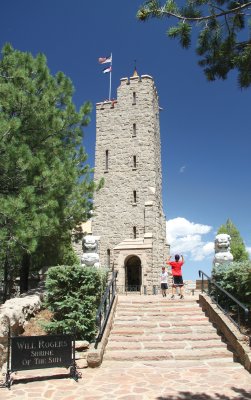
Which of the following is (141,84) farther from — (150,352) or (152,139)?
(150,352)

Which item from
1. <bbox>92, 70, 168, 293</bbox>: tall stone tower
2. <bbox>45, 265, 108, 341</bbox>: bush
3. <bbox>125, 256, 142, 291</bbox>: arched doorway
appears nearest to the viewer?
<bbox>45, 265, 108, 341</bbox>: bush

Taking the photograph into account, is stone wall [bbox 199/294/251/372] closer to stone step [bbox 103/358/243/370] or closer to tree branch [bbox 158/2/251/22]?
stone step [bbox 103/358/243/370]

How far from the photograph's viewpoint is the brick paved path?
5559 mm

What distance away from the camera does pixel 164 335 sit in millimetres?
8594

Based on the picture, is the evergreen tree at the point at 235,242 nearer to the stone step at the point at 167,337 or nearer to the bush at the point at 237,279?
the bush at the point at 237,279

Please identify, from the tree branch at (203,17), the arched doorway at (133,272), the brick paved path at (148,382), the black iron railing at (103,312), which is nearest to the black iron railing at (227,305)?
the brick paved path at (148,382)

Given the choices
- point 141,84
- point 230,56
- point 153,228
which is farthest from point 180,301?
point 141,84

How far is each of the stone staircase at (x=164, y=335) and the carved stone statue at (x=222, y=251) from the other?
164cm

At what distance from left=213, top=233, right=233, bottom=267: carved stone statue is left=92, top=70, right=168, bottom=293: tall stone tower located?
989 centimetres

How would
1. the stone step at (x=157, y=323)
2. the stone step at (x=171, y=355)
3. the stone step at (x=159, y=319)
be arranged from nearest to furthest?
the stone step at (x=171, y=355) < the stone step at (x=157, y=323) < the stone step at (x=159, y=319)

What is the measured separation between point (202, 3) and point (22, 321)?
7687 millimetres

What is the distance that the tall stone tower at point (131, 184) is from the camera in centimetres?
2198

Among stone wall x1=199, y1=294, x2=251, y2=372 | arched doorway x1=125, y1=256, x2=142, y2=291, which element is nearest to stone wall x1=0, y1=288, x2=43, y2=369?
stone wall x1=199, y1=294, x2=251, y2=372

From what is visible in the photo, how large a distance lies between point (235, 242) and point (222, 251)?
23.8 m
